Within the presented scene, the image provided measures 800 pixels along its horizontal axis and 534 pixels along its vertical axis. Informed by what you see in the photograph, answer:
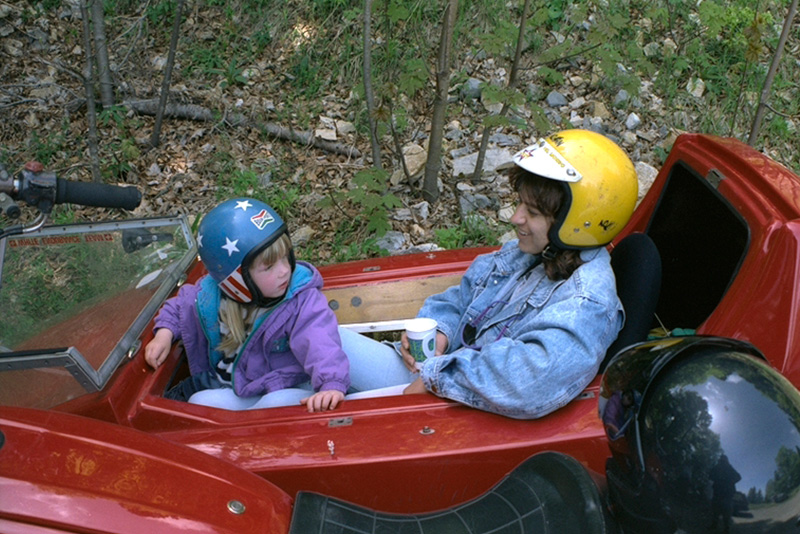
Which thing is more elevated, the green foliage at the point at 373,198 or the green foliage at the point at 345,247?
the green foliage at the point at 373,198

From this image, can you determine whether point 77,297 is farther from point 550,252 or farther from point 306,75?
point 306,75

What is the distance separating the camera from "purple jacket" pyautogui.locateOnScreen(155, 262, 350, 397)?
229 centimetres

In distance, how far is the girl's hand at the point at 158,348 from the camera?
219cm

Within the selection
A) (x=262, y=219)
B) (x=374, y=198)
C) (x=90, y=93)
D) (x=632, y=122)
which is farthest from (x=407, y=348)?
(x=632, y=122)

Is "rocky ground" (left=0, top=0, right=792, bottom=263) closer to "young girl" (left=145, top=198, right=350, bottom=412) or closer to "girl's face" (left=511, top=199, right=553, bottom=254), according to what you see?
"young girl" (left=145, top=198, right=350, bottom=412)

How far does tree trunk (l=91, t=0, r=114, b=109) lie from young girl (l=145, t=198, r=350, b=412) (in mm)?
3228

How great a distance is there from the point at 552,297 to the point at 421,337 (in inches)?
18.1

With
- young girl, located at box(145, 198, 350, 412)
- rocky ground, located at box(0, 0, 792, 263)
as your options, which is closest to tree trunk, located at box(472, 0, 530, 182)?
rocky ground, located at box(0, 0, 792, 263)

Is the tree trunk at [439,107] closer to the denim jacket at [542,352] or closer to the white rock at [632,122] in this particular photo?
the white rock at [632,122]

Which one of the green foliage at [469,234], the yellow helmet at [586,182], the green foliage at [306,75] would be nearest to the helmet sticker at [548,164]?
the yellow helmet at [586,182]

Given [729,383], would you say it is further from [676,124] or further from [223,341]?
[676,124]

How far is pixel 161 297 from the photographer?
2340 mm

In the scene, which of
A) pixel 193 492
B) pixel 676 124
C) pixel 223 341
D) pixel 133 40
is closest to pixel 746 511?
pixel 193 492

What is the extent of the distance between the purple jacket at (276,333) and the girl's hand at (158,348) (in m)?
0.03
